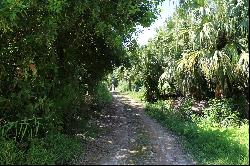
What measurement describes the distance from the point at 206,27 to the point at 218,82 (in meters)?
2.50

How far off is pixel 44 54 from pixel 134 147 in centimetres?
439

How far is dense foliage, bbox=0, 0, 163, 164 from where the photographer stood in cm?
1284

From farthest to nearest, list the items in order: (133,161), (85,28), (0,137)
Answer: (85,28) → (0,137) → (133,161)

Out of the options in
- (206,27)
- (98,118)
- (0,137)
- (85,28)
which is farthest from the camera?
(98,118)

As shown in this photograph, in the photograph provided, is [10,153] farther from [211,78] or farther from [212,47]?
[212,47]

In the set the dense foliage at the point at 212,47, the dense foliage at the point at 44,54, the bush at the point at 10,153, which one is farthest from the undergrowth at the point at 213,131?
the bush at the point at 10,153

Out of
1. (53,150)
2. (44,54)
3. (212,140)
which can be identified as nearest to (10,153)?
(53,150)

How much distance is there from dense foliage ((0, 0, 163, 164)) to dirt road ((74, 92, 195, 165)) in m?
1.69

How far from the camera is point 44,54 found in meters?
13.6

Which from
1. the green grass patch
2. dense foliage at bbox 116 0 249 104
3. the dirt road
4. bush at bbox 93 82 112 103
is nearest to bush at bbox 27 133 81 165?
the green grass patch

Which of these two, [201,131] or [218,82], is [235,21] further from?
[201,131]

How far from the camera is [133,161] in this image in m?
11.0

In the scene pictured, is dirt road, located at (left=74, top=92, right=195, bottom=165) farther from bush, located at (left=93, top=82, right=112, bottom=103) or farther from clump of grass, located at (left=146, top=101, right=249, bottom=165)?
bush, located at (left=93, top=82, right=112, bottom=103)

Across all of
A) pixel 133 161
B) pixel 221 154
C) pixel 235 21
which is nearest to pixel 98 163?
pixel 133 161
